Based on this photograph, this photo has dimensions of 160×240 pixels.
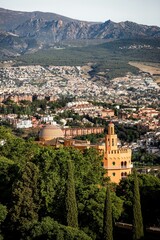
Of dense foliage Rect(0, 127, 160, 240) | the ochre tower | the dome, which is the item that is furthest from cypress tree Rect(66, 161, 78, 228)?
the dome

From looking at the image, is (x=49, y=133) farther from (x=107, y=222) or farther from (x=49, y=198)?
(x=107, y=222)

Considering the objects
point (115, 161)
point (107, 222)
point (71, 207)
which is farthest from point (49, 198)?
point (115, 161)

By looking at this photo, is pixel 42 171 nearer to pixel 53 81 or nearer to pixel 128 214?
pixel 128 214

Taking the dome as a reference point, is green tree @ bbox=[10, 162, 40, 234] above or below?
below

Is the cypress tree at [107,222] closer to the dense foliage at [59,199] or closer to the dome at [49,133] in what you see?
the dense foliage at [59,199]

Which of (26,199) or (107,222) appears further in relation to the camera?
(26,199)

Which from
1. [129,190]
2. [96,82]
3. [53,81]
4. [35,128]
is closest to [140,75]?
[96,82]

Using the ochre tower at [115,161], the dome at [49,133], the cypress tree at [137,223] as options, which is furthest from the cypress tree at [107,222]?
the dome at [49,133]

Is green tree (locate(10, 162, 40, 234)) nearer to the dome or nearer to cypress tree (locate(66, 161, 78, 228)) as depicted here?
cypress tree (locate(66, 161, 78, 228))
